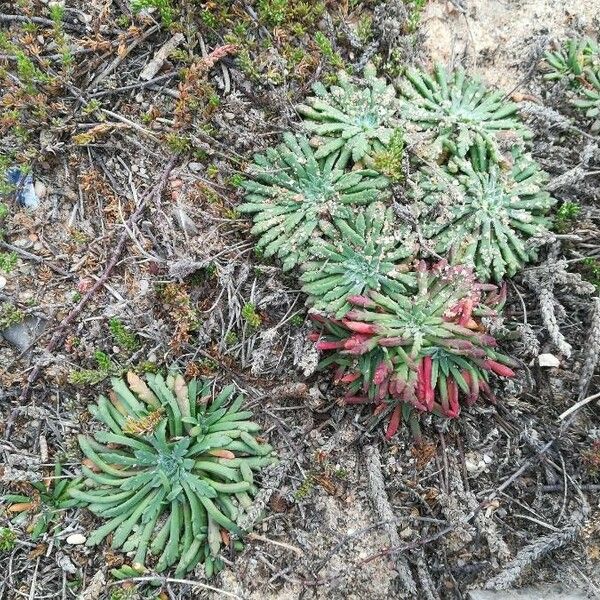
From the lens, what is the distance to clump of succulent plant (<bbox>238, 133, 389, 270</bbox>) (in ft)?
11.7

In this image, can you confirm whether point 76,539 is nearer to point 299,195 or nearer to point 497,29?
point 299,195

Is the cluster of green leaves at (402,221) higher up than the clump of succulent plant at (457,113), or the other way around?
the clump of succulent plant at (457,113)

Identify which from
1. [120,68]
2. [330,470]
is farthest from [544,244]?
[120,68]

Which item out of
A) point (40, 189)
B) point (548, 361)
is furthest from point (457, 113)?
point (40, 189)

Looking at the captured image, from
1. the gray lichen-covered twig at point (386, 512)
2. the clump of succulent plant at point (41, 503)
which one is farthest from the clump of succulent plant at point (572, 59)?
the clump of succulent plant at point (41, 503)

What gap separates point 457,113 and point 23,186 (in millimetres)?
2743

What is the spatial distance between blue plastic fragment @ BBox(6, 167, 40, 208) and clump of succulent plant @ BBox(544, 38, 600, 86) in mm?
3352

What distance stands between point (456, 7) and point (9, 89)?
115 inches

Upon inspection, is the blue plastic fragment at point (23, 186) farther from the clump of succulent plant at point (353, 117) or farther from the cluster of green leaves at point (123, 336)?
the clump of succulent plant at point (353, 117)

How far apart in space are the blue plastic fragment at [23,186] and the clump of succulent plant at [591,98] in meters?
3.46

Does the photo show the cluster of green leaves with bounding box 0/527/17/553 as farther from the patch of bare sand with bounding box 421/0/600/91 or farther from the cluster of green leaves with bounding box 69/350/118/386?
the patch of bare sand with bounding box 421/0/600/91

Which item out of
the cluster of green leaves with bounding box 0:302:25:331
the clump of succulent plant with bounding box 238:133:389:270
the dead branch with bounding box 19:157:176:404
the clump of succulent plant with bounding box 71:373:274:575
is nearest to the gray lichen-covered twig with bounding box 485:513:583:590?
the clump of succulent plant with bounding box 71:373:274:575

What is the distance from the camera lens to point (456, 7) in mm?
4012

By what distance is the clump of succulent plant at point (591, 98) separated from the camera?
12.2ft
